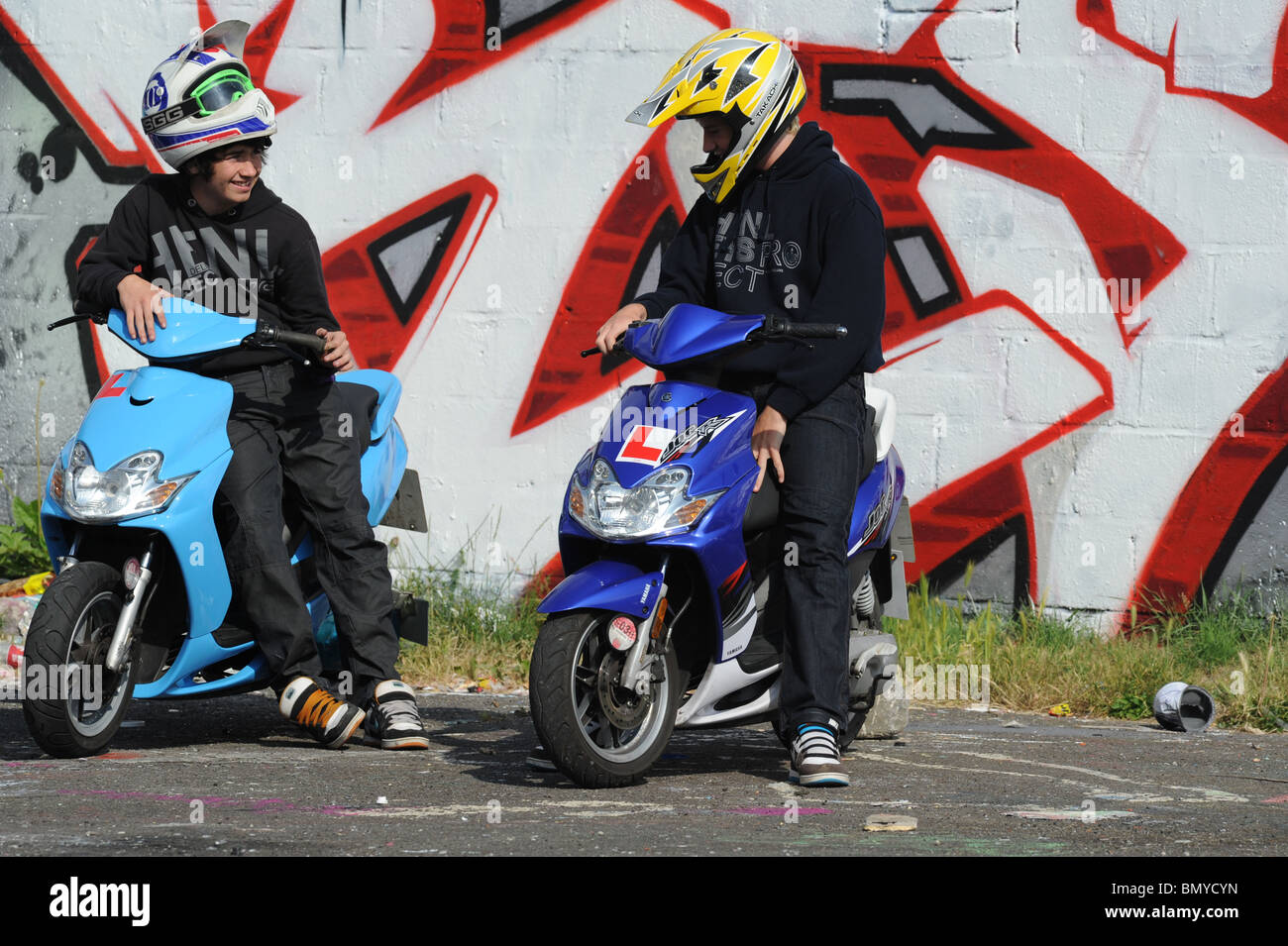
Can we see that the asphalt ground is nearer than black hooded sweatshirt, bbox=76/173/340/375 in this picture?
Yes

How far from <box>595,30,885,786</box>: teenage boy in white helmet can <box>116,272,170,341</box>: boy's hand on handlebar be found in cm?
→ 127

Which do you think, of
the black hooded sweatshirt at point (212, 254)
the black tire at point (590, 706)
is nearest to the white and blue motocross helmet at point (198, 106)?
the black hooded sweatshirt at point (212, 254)

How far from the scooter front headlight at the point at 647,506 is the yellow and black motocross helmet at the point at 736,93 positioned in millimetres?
914

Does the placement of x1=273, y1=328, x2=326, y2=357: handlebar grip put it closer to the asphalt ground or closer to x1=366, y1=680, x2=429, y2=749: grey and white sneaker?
x1=366, y1=680, x2=429, y2=749: grey and white sneaker

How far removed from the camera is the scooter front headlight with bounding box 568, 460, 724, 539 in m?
4.32

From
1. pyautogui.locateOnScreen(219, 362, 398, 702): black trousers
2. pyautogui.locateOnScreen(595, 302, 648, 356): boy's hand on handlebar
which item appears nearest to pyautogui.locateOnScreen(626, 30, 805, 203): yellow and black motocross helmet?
pyautogui.locateOnScreen(595, 302, 648, 356): boy's hand on handlebar

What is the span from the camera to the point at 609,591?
4242mm

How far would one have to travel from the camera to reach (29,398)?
7.40 meters

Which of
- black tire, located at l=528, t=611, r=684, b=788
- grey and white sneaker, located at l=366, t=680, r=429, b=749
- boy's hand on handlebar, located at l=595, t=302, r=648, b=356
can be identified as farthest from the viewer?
grey and white sneaker, located at l=366, t=680, r=429, b=749

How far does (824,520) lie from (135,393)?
1.95m

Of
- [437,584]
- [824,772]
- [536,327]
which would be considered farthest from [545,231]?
[824,772]

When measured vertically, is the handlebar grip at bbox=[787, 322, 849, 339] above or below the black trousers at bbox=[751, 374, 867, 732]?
above

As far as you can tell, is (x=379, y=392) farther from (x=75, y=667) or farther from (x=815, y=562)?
(x=815, y=562)

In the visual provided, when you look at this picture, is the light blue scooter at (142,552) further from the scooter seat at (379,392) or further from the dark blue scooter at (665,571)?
the dark blue scooter at (665,571)
